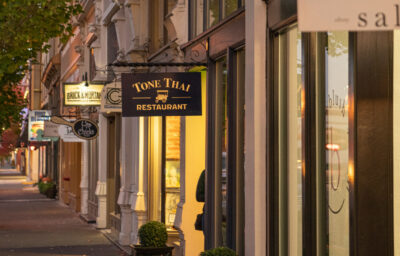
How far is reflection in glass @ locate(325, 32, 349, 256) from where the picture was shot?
649cm

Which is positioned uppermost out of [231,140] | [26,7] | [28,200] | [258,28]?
[26,7]

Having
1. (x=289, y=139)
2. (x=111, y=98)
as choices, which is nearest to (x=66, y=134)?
(x=111, y=98)

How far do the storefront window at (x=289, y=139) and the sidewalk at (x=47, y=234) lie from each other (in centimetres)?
907

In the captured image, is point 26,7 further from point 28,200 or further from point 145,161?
point 28,200

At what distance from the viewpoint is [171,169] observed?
629 inches

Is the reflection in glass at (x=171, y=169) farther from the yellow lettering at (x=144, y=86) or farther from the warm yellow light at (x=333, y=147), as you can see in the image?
the warm yellow light at (x=333, y=147)

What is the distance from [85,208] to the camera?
27.2 metres

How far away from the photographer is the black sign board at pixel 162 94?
1178 cm

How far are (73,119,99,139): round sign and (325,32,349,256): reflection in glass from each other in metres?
13.9

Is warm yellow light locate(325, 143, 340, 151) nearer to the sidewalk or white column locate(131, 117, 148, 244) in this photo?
white column locate(131, 117, 148, 244)

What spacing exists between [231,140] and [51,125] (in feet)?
59.2

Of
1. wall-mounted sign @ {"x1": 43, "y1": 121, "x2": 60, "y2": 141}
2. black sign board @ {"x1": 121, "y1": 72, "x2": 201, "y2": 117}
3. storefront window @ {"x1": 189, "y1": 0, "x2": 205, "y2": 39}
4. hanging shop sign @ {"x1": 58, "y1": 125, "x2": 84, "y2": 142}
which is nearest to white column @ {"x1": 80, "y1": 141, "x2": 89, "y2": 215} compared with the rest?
wall-mounted sign @ {"x1": 43, "y1": 121, "x2": 60, "y2": 141}

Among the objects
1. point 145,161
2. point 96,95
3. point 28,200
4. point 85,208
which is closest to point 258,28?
point 145,161

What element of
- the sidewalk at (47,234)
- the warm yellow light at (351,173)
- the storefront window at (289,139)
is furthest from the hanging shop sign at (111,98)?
the warm yellow light at (351,173)
